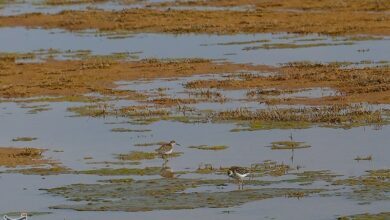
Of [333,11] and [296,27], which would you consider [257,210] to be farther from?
[333,11]

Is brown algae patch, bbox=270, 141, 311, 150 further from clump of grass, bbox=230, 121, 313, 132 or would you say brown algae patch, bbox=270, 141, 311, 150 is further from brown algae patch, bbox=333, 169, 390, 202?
brown algae patch, bbox=333, 169, 390, 202

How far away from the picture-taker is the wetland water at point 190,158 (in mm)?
19328

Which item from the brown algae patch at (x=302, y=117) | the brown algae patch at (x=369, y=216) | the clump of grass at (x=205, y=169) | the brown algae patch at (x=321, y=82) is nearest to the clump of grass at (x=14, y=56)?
the brown algae patch at (x=321, y=82)

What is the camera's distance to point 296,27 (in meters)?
45.7

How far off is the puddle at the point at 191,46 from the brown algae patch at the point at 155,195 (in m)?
16.5

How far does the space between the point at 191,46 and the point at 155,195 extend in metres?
22.6

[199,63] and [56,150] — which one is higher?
[199,63]

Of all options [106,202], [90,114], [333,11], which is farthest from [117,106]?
[333,11]

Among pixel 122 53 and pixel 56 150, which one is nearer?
pixel 56 150

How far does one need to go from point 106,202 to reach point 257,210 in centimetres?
272

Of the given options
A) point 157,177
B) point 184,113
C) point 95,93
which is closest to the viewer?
point 157,177

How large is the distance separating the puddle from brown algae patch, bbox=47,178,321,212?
16531 millimetres

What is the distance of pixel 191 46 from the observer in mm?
42469

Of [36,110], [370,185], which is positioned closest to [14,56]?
[36,110]
